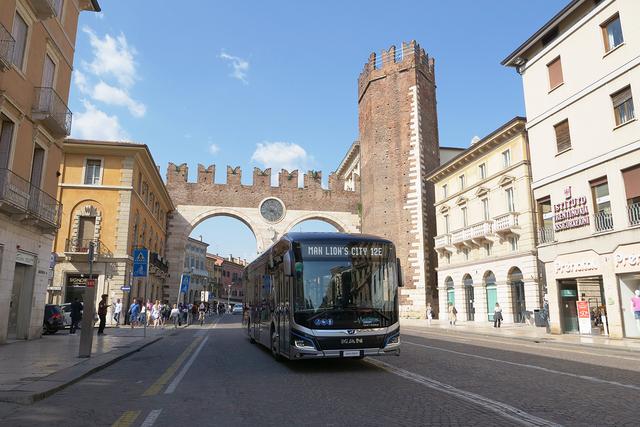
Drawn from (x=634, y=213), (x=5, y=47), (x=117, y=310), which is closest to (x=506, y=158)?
(x=634, y=213)

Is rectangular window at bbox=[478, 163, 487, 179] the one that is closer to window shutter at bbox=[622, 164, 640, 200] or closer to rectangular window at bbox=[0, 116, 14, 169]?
window shutter at bbox=[622, 164, 640, 200]

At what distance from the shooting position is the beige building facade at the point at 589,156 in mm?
18141

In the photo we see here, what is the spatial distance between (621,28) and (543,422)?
18.5 m

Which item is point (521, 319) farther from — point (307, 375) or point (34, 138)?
point (34, 138)

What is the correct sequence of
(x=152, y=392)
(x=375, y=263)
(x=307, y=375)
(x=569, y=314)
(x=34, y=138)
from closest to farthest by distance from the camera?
(x=152, y=392) < (x=307, y=375) < (x=375, y=263) < (x=34, y=138) < (x=569, y=314)

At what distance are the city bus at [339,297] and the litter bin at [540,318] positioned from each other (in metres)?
18.2

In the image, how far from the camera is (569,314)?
21422 millimetres

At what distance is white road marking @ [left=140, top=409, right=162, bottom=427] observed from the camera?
5535mm

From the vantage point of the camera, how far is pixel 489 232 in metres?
30.3

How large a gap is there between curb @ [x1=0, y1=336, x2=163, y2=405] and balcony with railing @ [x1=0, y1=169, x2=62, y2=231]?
205 inches

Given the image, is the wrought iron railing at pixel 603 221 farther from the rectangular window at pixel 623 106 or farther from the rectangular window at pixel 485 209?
the rectangular window at pixel 485 209

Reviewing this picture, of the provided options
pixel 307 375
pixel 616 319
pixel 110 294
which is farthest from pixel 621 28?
pixel 110 294

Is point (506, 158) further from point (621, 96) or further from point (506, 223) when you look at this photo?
point (621, 96)

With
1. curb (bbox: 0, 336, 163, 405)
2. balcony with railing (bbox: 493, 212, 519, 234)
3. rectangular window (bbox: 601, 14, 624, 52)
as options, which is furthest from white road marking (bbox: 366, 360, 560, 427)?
balcony with railing (bbox: 493, 212, 519, 234)
